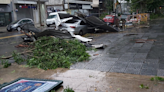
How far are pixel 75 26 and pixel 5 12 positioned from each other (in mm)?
17750

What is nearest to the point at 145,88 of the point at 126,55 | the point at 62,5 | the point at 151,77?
the point at 151,77

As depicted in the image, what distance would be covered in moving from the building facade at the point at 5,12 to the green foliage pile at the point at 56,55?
2115cm

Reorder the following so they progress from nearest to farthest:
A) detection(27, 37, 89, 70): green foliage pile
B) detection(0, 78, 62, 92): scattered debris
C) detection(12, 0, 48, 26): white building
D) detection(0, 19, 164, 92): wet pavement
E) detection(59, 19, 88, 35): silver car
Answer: detection(0, 78, 62, 92): scattered debris → detection(0, 19, 164, 92): wet pavement → detection(27, 37, 89, 70): green foliage pile → detection(59, 19, 88, 35): silver car → detection(12, 0, 48, 26): white building

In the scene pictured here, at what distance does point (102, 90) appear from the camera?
4.42m

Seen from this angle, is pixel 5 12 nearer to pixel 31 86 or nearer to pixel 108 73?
Result: pixel 31 86

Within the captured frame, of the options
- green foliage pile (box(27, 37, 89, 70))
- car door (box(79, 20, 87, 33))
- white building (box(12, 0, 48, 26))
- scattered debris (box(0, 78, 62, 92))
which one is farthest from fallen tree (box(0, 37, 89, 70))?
white building (box(12, 0, 48, 26))

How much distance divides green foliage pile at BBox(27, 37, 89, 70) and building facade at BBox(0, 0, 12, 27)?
21152 mm

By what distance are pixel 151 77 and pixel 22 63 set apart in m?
5.28

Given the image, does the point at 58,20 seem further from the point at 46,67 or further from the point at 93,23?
the point at 46,67

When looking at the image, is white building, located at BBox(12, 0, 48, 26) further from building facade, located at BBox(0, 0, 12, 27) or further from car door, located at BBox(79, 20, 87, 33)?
car door, located at BBox(79, 20, 87, 33)

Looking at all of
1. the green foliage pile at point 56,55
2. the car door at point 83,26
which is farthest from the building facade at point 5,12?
the green foliage pile at point 56,55

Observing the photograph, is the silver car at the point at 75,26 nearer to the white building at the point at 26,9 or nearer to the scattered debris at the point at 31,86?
the scattered debris at the point at 31,86

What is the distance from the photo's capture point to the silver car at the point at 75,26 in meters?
14.3

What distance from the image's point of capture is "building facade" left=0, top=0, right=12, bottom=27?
26.6 meters
